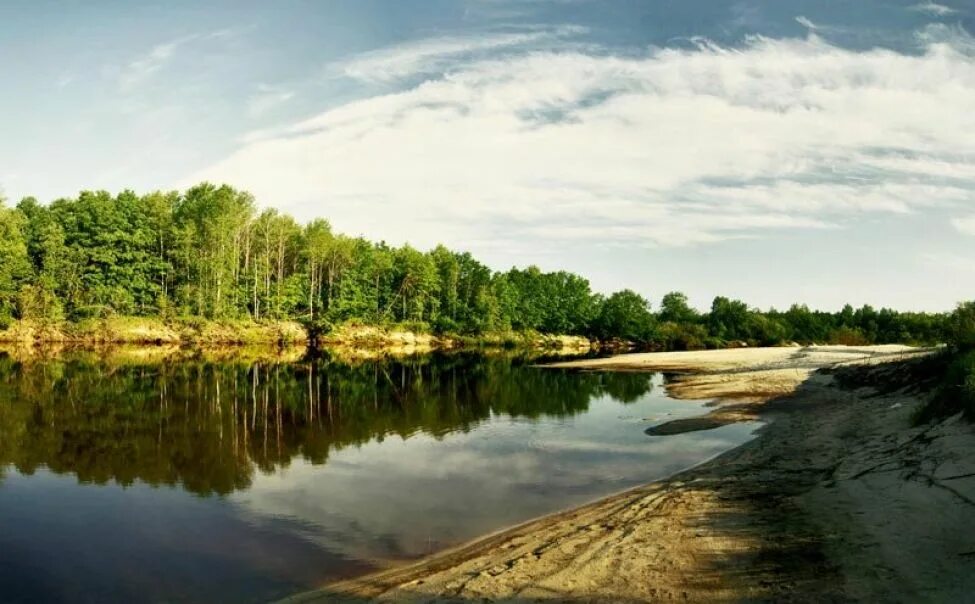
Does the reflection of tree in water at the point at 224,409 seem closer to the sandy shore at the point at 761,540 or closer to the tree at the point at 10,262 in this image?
the sandy shore at the point at 761,540

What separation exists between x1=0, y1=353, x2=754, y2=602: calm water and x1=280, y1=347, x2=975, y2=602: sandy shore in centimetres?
189

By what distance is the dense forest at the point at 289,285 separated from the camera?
8225 centimetres

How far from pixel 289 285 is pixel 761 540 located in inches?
4017

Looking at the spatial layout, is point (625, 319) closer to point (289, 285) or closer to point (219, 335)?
point (289, 285)

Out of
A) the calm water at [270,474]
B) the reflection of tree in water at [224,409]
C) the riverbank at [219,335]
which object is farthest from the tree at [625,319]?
the calm water at [270,474]

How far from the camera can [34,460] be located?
19.3 metres

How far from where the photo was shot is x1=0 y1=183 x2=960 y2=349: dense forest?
8225 cm

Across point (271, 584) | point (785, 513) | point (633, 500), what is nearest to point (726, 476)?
point (633, 500)

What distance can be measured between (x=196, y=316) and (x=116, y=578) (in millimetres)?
86013

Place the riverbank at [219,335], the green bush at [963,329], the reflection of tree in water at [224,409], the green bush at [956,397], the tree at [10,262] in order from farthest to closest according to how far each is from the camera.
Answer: the riverbank at [219,335], the tree at [10,262], the green bush at [963,329], the reflection of tree in water at [224,409], the green bush at [956,397]

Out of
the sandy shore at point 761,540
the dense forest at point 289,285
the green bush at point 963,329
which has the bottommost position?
the sandy shore at point 761,540

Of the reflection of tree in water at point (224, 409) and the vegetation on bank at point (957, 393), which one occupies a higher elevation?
the vegetation on bank at point (957, 393)

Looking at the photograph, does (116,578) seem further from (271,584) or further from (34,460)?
(34,460)

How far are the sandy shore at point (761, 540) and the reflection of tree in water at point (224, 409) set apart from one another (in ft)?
32.2
